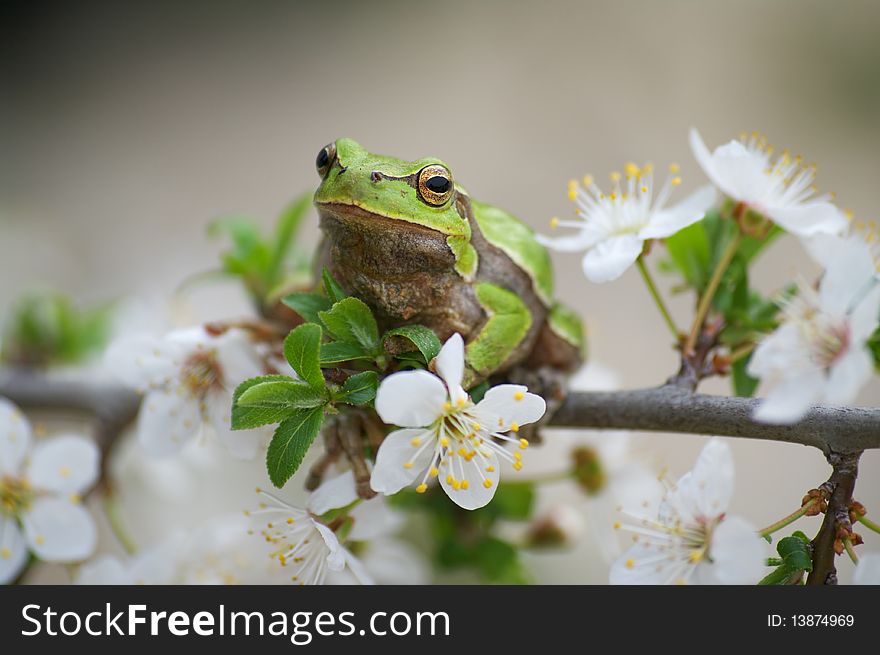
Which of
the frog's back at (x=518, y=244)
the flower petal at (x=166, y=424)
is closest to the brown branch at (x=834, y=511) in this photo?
the frog's back at (x=518, y=244)

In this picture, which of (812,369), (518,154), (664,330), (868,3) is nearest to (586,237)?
(812,369)

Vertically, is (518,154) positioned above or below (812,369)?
above

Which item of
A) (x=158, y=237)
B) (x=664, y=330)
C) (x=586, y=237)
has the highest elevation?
(x=158, y=237)

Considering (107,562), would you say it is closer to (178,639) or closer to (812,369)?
(178,639)

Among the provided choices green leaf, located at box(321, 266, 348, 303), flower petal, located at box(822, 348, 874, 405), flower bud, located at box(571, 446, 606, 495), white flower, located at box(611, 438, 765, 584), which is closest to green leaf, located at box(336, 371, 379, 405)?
green leaf, located at box(321, 266, 348, 303)

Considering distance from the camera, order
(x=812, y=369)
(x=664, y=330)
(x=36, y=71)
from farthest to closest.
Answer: (x=36, y=71)
(x=664, y=330)
(x=812, y=369)
